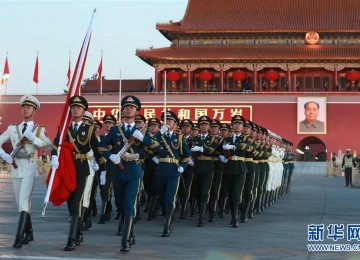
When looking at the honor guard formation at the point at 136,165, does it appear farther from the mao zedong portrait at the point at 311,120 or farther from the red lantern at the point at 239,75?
the red lantern at the point at 239,75

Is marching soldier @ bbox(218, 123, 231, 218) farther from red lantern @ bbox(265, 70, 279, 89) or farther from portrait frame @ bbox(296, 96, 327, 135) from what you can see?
red lantern @ bbox(265, 70, 279, 89)

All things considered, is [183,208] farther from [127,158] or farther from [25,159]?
[25,159]

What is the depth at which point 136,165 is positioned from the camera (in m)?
8.95

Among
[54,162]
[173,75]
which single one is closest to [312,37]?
[173,75]

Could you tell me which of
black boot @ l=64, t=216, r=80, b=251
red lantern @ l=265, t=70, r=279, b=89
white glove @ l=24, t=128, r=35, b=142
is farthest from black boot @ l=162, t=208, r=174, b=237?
red lantern @ l=265, t=70, r=279, b=89

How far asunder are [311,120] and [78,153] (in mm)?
33815

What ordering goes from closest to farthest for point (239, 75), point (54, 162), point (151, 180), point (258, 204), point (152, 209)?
point (54, 162)
point (152, 209)
point (151, 180)
point (258, 204)
point (239, 75)

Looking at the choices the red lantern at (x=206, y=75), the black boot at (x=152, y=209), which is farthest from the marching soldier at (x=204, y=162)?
the red lantern at (x=206, y=75)

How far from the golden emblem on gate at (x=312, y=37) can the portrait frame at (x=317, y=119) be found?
15.2ft

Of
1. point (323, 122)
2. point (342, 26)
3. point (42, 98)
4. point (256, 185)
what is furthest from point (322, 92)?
point (256, 185)

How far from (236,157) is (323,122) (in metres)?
30.0

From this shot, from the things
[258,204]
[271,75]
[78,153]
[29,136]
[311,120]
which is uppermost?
[271,75]

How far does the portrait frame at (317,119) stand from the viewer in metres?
41.5

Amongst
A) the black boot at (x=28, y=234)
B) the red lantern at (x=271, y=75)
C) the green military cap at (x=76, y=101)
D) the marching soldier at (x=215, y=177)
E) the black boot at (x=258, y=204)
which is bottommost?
the black boot at (x=258, y=204)
